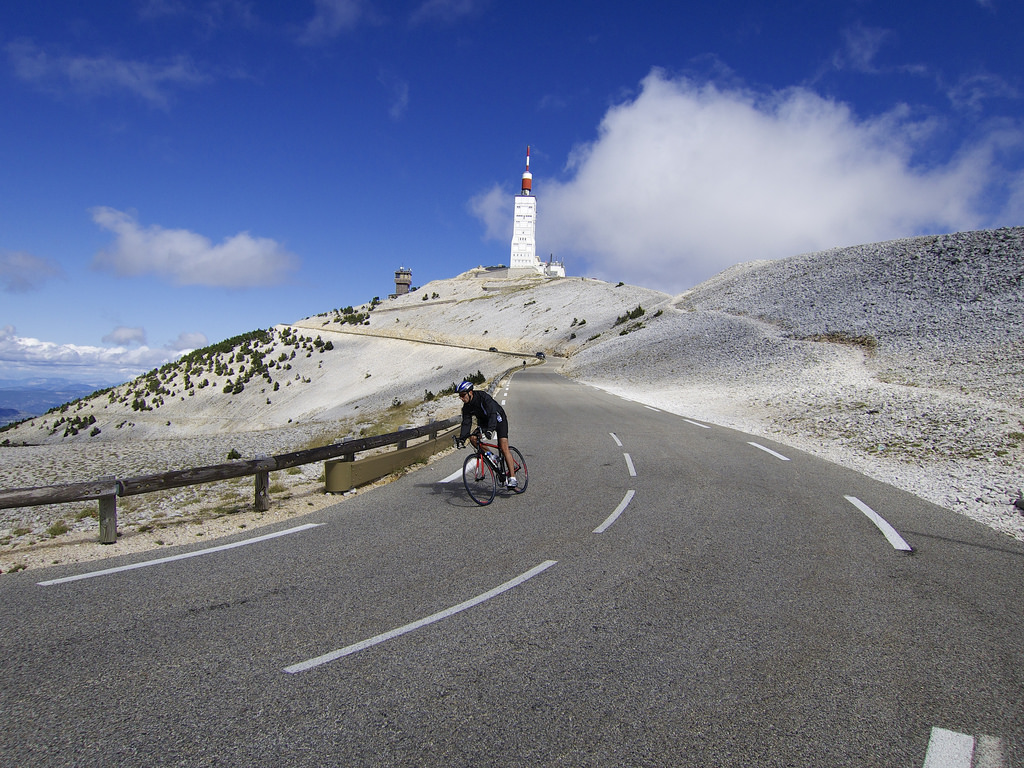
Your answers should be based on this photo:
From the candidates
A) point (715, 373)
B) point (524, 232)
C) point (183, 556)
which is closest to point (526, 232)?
point (524, 232)

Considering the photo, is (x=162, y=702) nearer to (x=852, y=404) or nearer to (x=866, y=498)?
(x=866, y=498)

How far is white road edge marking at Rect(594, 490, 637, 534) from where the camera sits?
7.33 meters

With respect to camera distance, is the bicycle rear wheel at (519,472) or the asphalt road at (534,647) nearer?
the asphalt road at (534,647)

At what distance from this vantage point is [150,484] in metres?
7.73

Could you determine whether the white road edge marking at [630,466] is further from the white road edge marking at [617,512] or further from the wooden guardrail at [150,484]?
the wooden guardrail at [150,484]

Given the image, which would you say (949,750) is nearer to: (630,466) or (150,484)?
(630,466)

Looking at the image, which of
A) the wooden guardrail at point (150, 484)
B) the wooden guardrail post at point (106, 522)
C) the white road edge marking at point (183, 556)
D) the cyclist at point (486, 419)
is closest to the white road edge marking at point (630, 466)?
the cyclist at point (486, 419)

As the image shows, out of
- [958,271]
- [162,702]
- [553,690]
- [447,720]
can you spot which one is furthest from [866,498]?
[958,271]

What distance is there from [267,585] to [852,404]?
19454mm

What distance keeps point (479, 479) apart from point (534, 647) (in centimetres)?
493

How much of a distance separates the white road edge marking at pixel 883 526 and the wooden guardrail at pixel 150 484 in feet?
26.5

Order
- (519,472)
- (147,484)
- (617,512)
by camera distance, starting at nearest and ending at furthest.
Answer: (147,484) < (617,512) < (519,472)

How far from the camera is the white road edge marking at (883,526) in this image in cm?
677

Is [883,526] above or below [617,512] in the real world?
below
